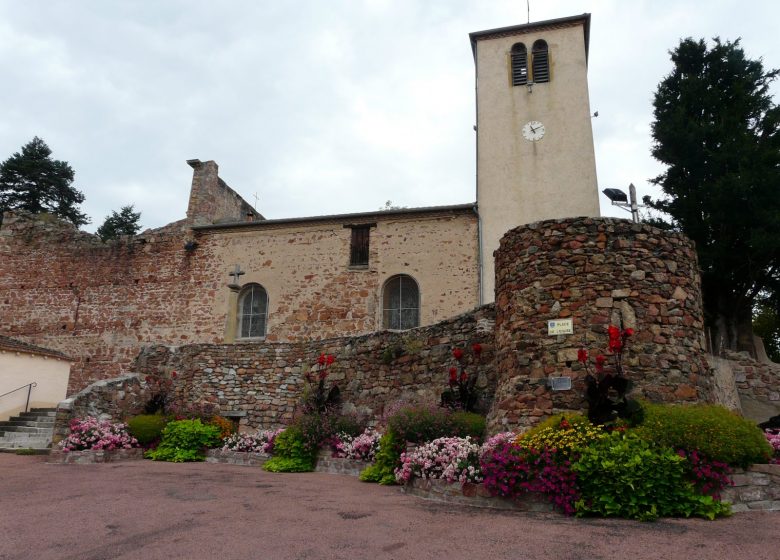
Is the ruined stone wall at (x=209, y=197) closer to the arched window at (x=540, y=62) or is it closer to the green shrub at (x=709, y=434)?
the arched window at (x=540, y=62)

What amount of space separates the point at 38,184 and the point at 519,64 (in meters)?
28.6

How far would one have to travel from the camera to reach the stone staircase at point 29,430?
15.0 m

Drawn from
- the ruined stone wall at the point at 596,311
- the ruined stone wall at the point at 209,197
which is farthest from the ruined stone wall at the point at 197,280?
the ruined stone wall at the point at 596,311

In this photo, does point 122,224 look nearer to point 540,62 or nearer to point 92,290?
point 92,290

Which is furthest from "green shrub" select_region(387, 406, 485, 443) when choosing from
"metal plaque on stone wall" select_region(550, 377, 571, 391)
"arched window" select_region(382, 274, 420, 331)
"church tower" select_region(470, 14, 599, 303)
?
"arched window" select_region(382, 274, 420, 331)

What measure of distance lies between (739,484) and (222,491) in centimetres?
617

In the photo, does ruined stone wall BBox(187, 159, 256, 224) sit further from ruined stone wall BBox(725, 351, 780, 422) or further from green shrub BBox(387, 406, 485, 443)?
ruined stone wall BBox(725, 351, 780, 422)

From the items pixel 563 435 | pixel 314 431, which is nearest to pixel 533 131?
pixel 314 431

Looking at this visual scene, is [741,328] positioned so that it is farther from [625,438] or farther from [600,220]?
[625,438]

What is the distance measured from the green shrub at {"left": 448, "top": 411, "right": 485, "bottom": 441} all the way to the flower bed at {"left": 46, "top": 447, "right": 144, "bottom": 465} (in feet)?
24.1

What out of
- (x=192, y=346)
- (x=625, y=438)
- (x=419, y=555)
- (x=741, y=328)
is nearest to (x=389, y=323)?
(x=192, y=346)

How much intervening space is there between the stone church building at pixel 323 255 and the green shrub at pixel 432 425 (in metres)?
8.52

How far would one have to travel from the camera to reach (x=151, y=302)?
2083 centimetres

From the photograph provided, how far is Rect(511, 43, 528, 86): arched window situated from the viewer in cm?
2061
